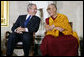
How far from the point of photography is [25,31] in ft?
15.9

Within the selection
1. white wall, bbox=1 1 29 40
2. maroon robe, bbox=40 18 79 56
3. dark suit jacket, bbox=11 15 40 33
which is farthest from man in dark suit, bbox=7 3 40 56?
white wall, bbox=1 1 29 40

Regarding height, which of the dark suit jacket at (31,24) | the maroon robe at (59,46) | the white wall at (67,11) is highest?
the white wall at (67,11)

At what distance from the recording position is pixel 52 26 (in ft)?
15.8

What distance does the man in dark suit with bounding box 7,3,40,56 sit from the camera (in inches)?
181

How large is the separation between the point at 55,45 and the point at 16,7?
225 centimetres

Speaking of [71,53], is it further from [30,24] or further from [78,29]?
[78,29]

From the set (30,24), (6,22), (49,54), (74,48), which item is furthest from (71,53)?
(6,22)

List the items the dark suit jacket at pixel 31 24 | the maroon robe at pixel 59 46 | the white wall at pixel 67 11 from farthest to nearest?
the white wall at pixel 67 11 → the dark suit jacket at pixel 31 24 → the maroon robe at pixel 59 46

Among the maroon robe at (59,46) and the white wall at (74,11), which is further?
the white wall at (74,11)

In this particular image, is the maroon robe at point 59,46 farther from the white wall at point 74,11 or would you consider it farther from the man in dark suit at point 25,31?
the white wall at point 74,11

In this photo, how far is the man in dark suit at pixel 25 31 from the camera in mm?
4609

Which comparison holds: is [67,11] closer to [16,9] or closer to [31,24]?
[16,9]

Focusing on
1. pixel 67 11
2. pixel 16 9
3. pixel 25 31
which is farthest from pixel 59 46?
pixel 16 9

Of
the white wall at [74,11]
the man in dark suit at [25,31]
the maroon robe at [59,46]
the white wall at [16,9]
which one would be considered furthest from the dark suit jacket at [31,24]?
the white wall at [74,11]
